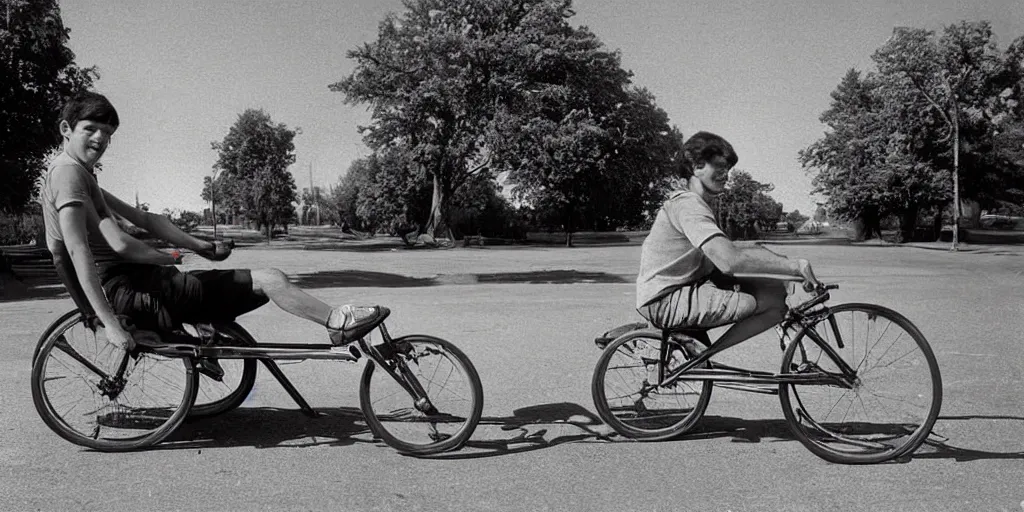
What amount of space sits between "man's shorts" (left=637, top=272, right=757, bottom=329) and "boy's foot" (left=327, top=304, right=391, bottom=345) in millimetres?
1371

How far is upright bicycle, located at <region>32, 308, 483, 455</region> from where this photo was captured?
3.78 meters

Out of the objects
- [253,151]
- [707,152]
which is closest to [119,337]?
[707,152]

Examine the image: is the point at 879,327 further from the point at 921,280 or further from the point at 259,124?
the point at 259,124

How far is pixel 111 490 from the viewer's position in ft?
10.8

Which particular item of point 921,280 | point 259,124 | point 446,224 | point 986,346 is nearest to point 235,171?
point 259,124

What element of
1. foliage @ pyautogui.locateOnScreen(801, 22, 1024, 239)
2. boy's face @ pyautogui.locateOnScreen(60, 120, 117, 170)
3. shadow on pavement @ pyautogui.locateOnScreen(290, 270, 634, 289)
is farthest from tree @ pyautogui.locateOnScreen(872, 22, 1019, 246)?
boy's face @ pyautogui.locateOnScreen(60, 120, 117, 170)

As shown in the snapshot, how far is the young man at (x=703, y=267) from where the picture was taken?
363cm

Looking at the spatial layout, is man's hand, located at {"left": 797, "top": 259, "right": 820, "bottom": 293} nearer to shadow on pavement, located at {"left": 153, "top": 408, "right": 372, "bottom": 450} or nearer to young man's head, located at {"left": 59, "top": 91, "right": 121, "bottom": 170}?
shadow on pavement, located at {"left": 153, "top": 408, "right": 372, "bottom": 450}

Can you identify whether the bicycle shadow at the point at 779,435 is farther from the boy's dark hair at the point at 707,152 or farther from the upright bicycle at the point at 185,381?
the boy's dark hair at the point at 707,152

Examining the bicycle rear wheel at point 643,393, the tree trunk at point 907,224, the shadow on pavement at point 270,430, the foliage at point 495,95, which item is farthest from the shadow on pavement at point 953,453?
the tree trunk at point 907,224

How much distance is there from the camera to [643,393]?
4.09 metres

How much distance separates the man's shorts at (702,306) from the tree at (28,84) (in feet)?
81.1

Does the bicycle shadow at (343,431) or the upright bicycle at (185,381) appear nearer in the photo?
the upright bicycle at (185,381)

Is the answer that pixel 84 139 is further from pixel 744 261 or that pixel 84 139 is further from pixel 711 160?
pixel 744 261
